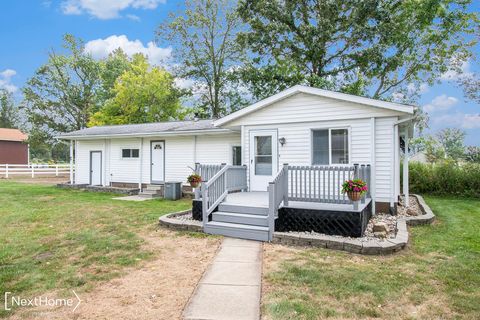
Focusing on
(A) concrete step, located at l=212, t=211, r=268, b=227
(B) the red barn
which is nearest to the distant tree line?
→ (B) the red barn

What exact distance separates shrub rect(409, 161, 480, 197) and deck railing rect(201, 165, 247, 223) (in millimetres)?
9770

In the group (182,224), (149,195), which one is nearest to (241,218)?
(182,224)

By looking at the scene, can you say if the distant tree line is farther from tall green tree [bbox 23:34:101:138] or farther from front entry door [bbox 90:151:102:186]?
front entry door [bbox 90:151:102:186]

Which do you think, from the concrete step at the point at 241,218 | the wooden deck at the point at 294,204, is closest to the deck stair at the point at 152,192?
the wooden deck at the point at 294,204

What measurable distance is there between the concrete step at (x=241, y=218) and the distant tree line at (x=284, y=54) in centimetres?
1329

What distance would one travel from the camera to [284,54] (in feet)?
66.1

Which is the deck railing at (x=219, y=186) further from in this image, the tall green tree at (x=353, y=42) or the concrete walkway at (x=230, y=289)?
the tall green tree at (x=353, y=42)

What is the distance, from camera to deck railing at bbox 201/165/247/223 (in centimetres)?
688

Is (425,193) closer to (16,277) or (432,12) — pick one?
(432,12)

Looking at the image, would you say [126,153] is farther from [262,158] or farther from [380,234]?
[380,234]

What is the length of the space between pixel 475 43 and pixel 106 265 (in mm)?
22903

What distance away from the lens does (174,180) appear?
13508mm

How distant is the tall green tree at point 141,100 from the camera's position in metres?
27.1

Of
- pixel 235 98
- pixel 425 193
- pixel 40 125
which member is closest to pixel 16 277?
pixel 425 193
